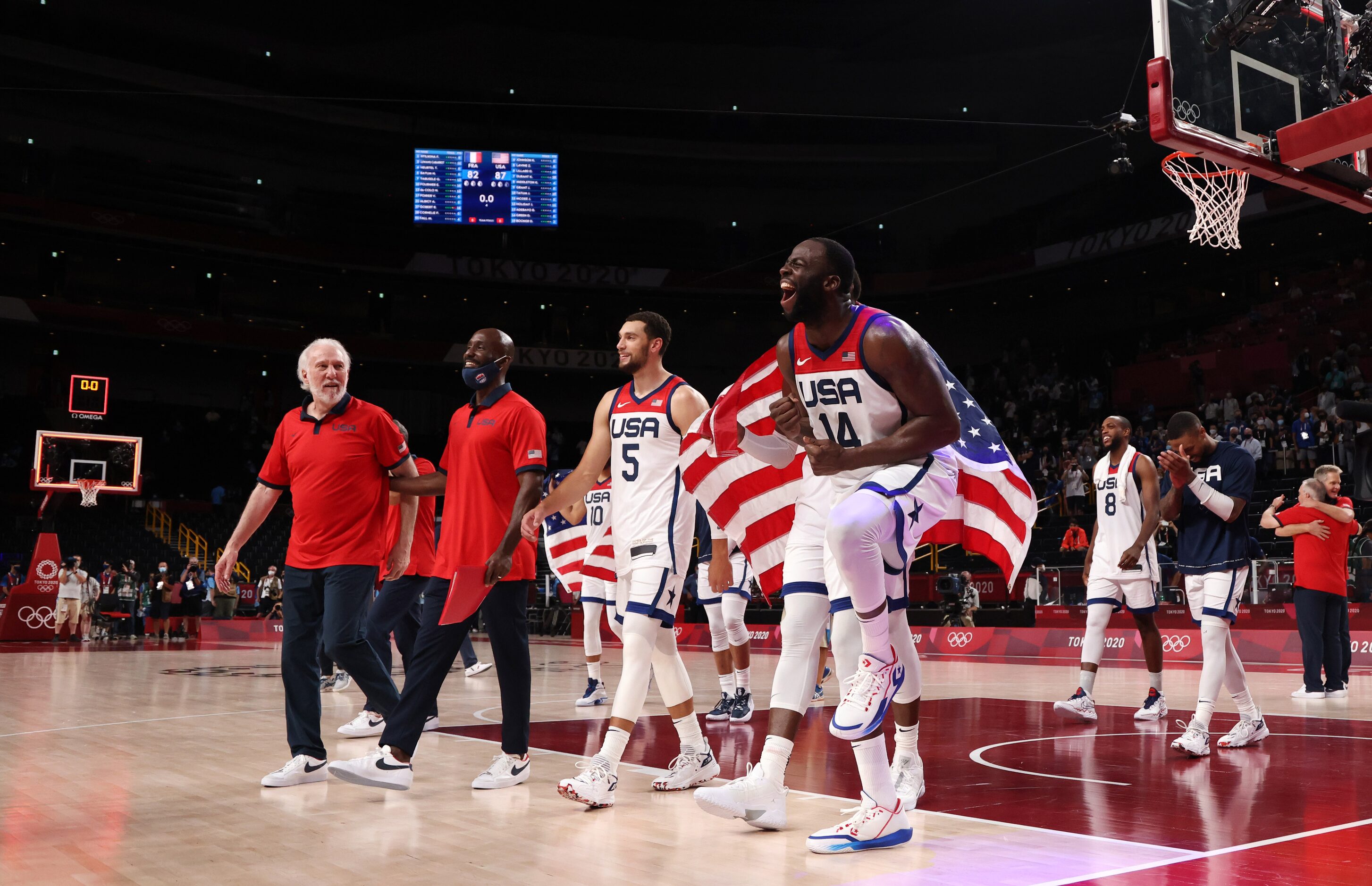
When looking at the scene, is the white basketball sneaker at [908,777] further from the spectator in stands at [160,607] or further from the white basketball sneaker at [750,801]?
the spectator in stands at [160,607]

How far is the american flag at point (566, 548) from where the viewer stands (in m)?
9.58

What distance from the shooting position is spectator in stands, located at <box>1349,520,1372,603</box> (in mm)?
15148

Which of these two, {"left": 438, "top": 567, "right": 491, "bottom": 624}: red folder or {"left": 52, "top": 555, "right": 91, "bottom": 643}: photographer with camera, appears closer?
{"left": 438, "top": 567, "right": 491, "bottom": 624}: red folder

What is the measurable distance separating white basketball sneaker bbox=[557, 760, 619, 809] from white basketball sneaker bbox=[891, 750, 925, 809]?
1239mm

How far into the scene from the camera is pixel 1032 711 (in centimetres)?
880

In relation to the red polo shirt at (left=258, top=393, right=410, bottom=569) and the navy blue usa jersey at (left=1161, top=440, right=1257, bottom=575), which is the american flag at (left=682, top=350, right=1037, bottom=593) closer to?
the red polo shirt at (left=258, top=393, right=410, bottom=569)

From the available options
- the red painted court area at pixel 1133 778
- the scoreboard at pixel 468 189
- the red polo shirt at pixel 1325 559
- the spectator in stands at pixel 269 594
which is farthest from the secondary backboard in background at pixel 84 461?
the red polo shirt at pixel 1325 559

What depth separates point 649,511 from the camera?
216 inches

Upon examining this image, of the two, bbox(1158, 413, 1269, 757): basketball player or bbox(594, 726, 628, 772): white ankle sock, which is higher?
bbox(1158, 413, 1269, 757): basketball player

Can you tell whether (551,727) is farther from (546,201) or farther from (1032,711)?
(546,201)

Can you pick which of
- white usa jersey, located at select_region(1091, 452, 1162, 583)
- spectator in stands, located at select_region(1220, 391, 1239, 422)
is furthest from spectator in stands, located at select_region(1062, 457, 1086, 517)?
white usa jersey, located at select_region(1091, 452, 1162, 583)

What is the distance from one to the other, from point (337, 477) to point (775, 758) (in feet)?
9.17

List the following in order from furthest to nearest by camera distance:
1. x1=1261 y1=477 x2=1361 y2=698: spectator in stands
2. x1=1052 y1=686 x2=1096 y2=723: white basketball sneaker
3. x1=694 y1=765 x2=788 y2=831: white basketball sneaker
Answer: x1=1261 y1=477 x2=1361 y2=698: spectator in stands → x1=1052 y1=686 x2=1096 y2=723: white basketball sneaker → x1=694 y1=765 x2=788 y2=831: white basketball sneaker

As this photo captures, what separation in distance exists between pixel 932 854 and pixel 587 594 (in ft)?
19.8
